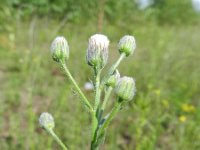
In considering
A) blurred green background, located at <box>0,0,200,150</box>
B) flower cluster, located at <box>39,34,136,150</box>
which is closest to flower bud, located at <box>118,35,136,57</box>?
flower cluster, located at <box>39,34,136,150</box>

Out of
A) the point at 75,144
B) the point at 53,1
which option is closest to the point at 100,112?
the point at 75,144

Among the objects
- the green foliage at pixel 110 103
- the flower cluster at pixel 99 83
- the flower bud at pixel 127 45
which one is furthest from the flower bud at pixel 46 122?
the green foliage at pixel 110 103

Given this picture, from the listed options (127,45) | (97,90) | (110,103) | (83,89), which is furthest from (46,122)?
(83,89)

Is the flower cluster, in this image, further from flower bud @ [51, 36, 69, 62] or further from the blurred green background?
the blurred green background

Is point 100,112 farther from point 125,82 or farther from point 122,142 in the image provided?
point 122,142

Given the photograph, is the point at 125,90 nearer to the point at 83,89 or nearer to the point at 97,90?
the point at 97,90

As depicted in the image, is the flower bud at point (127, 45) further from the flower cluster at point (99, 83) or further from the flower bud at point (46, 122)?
the flower bud at point (46, 122)
